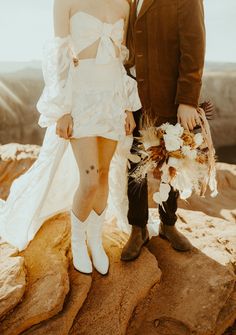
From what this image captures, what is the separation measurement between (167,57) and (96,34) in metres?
0.54

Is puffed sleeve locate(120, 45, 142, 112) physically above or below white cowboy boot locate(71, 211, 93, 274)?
above

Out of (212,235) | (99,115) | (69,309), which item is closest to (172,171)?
(99,115)

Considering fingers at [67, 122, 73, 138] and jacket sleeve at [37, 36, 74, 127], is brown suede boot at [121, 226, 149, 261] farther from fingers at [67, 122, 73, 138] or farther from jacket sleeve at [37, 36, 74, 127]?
jacket sleeve at [37, 36, 74, 127]

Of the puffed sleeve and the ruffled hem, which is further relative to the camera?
the puffed sleeve

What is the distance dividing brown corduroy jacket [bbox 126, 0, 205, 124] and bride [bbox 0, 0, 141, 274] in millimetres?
102

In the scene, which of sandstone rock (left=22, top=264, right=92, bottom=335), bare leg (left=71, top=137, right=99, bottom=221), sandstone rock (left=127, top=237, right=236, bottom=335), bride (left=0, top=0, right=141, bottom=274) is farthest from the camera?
sandstone rock (left=127, top=237, right=236, bottom=335)

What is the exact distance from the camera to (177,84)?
7.93ft

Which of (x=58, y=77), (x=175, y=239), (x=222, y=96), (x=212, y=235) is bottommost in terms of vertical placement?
(x=222, y=96)

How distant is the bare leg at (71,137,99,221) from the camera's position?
7.39 feet

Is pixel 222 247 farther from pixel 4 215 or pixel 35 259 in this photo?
pixel 4 215

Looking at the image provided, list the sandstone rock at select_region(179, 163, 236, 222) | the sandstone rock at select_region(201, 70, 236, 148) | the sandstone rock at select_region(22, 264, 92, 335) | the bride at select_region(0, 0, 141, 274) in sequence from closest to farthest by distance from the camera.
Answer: the sandstone rock at select_region(22, 264, 92, 335) → the bride at select_region(0, 0, 141, 274) → the sandstone rock at select_region(179, 163, 236, 222) → the sandstone rock at select_region(201, 70, 236, 148)

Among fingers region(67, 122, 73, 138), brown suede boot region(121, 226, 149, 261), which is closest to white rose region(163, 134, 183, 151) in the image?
fingers region(67, 122, 73, 138)

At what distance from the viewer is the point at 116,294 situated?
2389 mm

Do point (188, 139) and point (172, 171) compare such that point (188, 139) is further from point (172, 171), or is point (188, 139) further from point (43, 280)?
point (43, 280)
